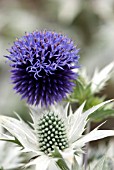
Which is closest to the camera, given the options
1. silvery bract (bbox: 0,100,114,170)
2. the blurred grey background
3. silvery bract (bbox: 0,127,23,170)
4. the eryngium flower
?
silvery bract (bbox: 0,100,114,170)

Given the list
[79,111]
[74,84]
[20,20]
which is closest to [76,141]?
[79,111]

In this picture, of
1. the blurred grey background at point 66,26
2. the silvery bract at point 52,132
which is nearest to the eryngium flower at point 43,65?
the silvery bract at point 52,132

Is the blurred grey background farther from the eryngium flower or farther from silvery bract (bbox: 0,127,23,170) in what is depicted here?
the eryngium flower

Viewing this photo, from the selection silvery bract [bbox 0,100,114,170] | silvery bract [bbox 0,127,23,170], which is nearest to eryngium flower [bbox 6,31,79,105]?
silvery bract [bbox 0,100,114,170]

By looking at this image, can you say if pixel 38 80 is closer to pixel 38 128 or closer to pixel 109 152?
pixel 38 128

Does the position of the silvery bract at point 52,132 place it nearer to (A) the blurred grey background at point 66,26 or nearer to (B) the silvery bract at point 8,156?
(B) the silvery bract at point 8,156

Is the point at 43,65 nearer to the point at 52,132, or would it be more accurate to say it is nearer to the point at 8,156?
the point at 52,132
